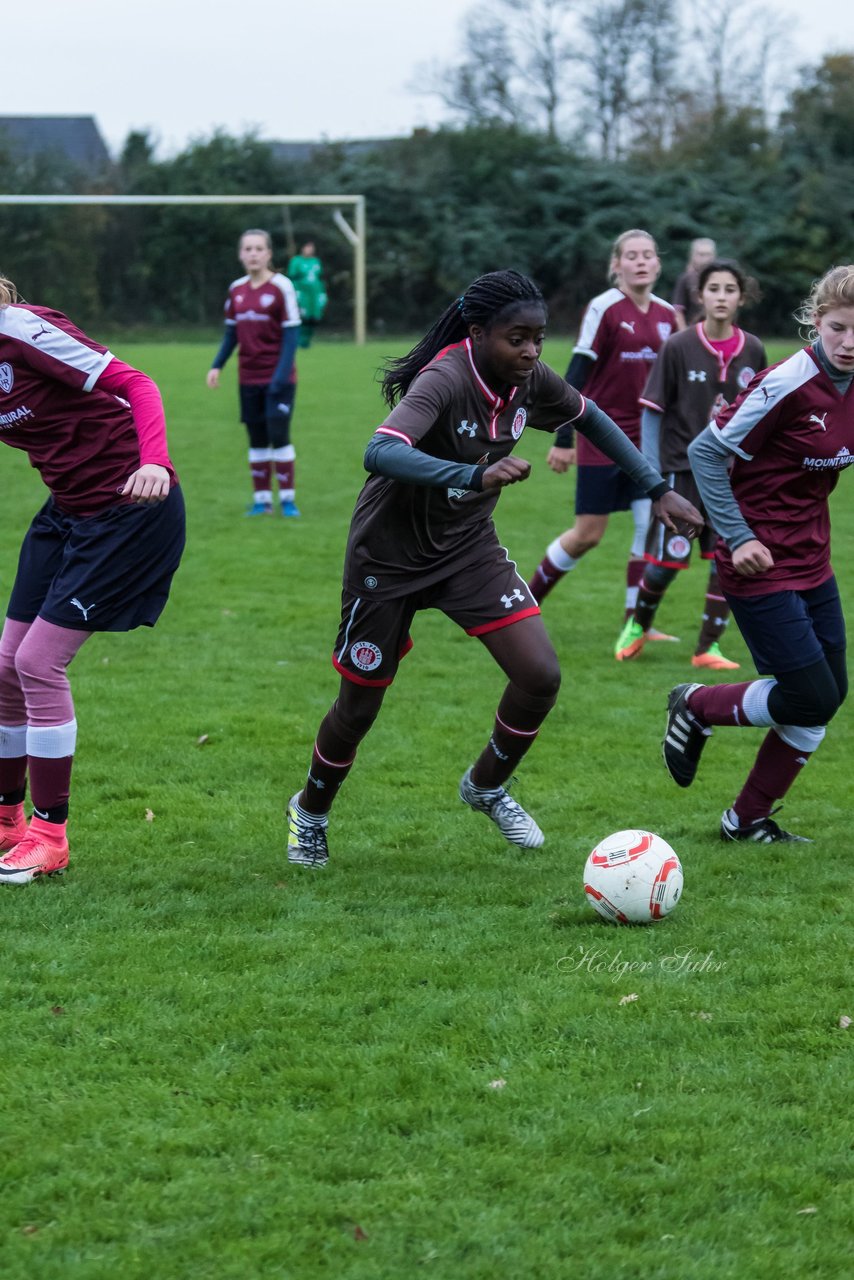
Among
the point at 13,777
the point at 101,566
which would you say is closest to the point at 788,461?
the point at 101,566

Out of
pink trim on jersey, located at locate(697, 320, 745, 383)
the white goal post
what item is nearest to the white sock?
pink trim on jersey, located at locate(697, 320, 745, 383)

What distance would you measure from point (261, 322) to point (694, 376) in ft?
18.1

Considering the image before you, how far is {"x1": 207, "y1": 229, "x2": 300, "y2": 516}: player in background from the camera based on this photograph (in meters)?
12.7

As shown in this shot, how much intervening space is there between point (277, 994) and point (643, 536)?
18.3 ft

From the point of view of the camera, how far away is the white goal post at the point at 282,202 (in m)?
26.4

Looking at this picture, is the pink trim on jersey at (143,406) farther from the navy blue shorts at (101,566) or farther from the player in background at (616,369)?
the player in background at (616,369)

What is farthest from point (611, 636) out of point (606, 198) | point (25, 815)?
point (606, 198)

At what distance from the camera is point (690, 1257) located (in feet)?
9.55

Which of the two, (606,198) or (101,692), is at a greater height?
(606,198)

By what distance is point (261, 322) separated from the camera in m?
12.7

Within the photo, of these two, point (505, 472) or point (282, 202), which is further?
point (282, 202)

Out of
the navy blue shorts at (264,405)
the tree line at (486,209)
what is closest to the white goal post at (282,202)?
the tree line at (486,209)

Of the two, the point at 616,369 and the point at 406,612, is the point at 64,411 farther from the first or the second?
the point at 616,369

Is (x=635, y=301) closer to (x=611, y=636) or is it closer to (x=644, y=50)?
(x=611, y=636)
